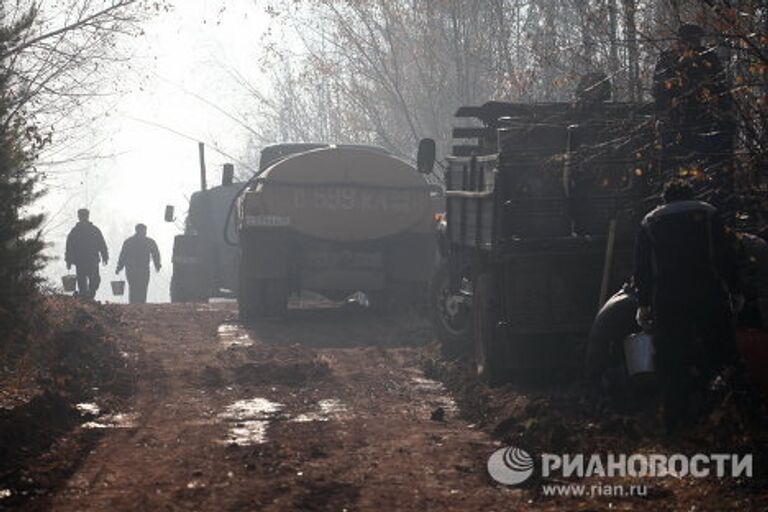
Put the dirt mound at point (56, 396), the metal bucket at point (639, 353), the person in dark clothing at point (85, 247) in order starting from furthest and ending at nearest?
the person in dark clothing at point (85, 247) < the metal bucket at point (639, 353) < the dirt mound at point (56, 396)

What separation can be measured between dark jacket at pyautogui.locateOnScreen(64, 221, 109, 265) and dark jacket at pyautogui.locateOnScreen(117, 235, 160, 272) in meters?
3.38

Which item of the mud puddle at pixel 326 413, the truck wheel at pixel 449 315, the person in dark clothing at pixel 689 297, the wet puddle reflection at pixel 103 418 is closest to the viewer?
the person in dark clothing at pixel 689 297

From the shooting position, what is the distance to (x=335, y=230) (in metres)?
17.8

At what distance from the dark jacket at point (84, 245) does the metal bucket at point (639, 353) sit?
16.4 meters

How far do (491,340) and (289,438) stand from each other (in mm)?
2541

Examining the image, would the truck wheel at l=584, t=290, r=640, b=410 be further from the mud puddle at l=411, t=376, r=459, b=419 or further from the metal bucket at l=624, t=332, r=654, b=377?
the mud puddle at l=411, t=376, r=459, b=419

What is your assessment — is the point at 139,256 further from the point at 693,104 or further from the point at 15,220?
the point at 693,104

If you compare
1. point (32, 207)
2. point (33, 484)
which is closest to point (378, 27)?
point (32, 207)

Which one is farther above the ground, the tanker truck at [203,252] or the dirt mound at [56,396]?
the tanker truck at [203,252]

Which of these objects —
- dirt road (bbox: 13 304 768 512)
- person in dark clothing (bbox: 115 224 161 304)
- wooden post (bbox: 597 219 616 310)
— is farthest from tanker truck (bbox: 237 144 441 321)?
person in dark clothing (bbox: 115 224 161 304)

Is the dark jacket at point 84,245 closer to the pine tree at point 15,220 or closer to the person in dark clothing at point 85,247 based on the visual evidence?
the person in dark clothing at point 85,247

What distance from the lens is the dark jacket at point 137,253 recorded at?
27.5 metres

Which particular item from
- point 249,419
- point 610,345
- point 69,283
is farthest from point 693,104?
point 69,283

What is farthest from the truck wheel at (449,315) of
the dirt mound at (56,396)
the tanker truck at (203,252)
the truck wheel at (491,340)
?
the tanker truck at (203,252)
